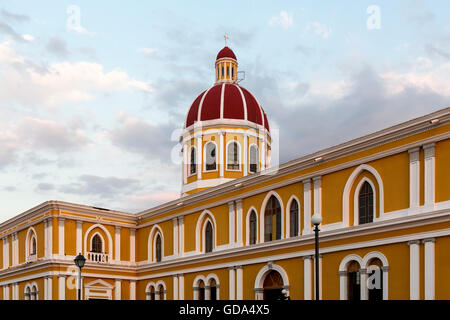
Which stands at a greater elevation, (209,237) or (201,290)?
(209,237)

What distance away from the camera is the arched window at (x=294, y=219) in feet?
89.8

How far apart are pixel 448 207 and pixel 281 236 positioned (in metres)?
9.48

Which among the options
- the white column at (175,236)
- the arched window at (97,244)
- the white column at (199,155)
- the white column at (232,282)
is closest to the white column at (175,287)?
the white column at (175,236)

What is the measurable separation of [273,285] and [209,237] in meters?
6.14

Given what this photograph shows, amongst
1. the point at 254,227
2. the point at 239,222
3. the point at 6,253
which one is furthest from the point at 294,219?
the point at 6,253

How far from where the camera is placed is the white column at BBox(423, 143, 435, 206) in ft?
68.8

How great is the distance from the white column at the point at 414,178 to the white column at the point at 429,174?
400mm

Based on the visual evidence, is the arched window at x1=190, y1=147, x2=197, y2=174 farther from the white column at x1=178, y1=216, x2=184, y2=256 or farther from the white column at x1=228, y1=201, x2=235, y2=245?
the white column at x1=228, y1=201, x2=235, y2=245

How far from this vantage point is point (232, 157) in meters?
40.8

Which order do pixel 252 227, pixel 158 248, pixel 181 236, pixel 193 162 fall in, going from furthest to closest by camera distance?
pixel 193 162, pixel 158 248, pixel 181 236, pixel 252 227

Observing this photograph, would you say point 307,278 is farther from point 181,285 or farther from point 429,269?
point 181,285
